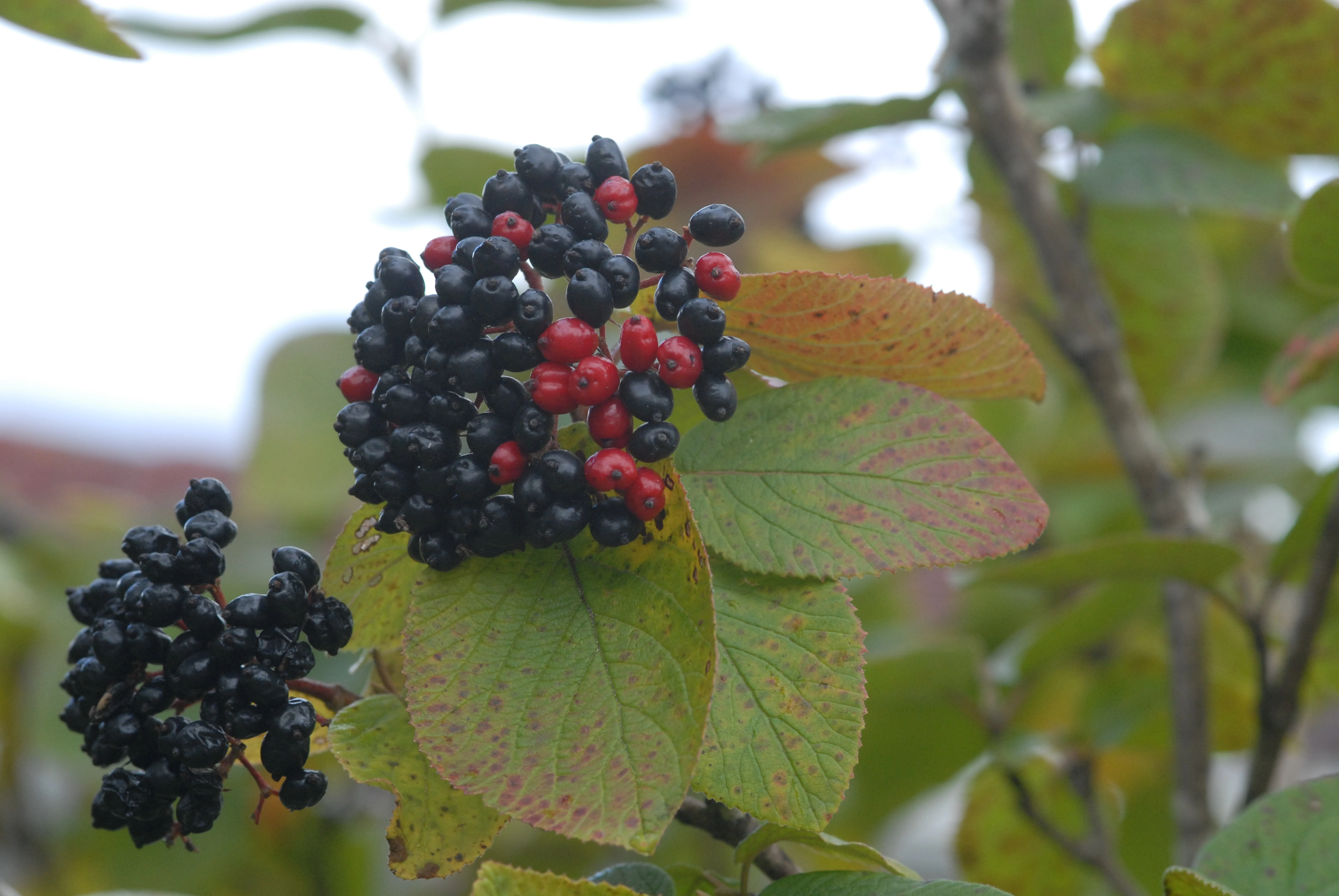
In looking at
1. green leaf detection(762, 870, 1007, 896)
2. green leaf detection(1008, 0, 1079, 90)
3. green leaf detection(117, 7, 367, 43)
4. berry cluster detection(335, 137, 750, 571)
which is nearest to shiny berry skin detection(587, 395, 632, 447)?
berry cluster detection(335, 137, 750, 571)

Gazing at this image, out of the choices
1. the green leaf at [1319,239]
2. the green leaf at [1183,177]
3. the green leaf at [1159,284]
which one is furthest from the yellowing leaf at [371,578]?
the green leaf at [1159,284]

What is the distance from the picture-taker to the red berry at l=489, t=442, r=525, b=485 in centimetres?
69

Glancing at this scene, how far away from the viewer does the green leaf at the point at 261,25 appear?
1.98 m

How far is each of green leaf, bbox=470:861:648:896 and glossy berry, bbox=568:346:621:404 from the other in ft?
0.92

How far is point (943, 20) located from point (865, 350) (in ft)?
2.48

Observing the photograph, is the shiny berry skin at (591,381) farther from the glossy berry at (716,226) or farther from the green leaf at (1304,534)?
the green leaf at (1304,534)

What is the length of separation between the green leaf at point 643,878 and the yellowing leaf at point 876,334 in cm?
38

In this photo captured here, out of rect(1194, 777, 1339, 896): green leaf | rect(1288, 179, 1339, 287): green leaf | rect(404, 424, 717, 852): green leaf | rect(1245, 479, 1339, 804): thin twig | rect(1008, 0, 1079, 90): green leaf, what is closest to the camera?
rect(404, 424, 717, 852): green leaf

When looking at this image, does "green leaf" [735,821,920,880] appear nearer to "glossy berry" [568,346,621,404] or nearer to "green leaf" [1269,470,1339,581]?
"glossy berry" [568,346,621,404]

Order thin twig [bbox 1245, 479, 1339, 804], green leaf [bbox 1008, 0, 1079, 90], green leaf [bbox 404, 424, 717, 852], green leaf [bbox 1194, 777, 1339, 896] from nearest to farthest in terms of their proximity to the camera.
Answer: green leaf [bbox 404, 424, 717, 852]
green leaf [bbox 1194, 777, 1339, 896]
thin twig [bbox 1245, 479, 1339, 804]
green leaf [bbox 1008, 0, 1079, 90]

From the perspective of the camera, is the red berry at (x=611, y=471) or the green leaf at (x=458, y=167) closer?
the red berry at (x=611, y=471)

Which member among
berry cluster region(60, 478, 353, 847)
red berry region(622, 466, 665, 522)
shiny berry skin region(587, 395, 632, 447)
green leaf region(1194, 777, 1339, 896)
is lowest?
green leaf region(1194, 777, 1339, 896)

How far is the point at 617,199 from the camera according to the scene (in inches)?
28.3

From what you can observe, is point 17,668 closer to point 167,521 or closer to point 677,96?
point 167,521
